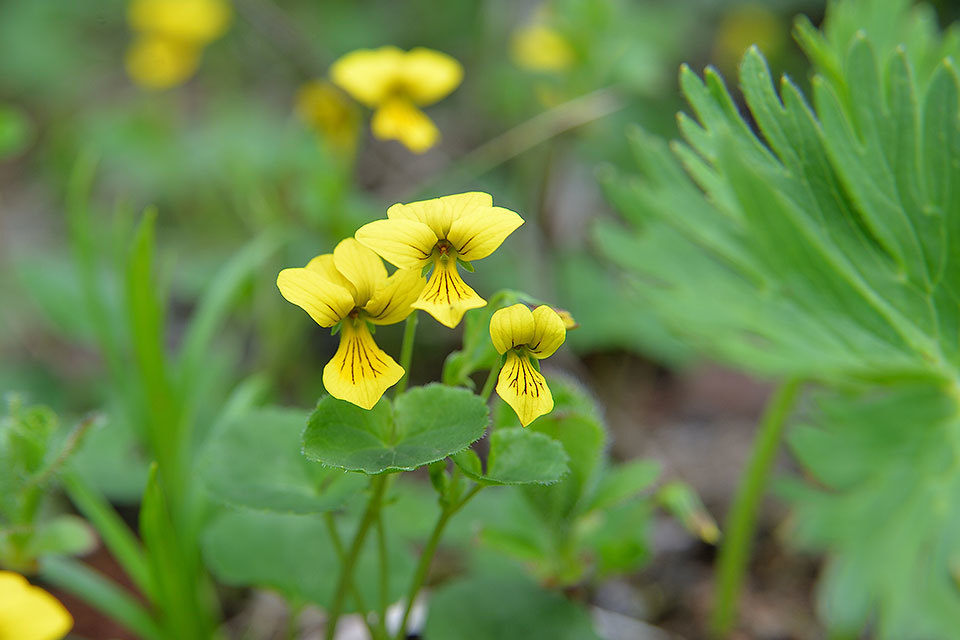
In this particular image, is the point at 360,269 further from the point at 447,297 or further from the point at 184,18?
the point at 184,18

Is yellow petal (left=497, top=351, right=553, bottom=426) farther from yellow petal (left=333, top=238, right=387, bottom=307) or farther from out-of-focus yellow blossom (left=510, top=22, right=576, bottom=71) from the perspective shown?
out-of-focus yellow blossom (left=510, top=22, right=576, bottom=71)

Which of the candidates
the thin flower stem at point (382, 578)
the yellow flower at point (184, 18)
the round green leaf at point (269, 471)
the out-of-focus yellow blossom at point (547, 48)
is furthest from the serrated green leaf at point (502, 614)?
the yellow flower at point (184, 18)

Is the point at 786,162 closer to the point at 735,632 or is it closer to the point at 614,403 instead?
the point at 735,632

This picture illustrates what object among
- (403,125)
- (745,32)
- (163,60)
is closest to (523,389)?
(403,125)

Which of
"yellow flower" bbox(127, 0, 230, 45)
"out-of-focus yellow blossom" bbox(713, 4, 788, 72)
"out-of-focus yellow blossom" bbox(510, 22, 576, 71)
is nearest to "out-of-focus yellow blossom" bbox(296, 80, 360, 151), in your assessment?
"out-of-focus yellow blossom" bbox(510, 22, 576, 71)

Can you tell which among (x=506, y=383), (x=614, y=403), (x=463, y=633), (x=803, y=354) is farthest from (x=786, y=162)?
(x=614, y=403)

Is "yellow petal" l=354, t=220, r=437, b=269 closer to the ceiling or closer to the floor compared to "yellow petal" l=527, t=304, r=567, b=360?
closer to the ceiling
